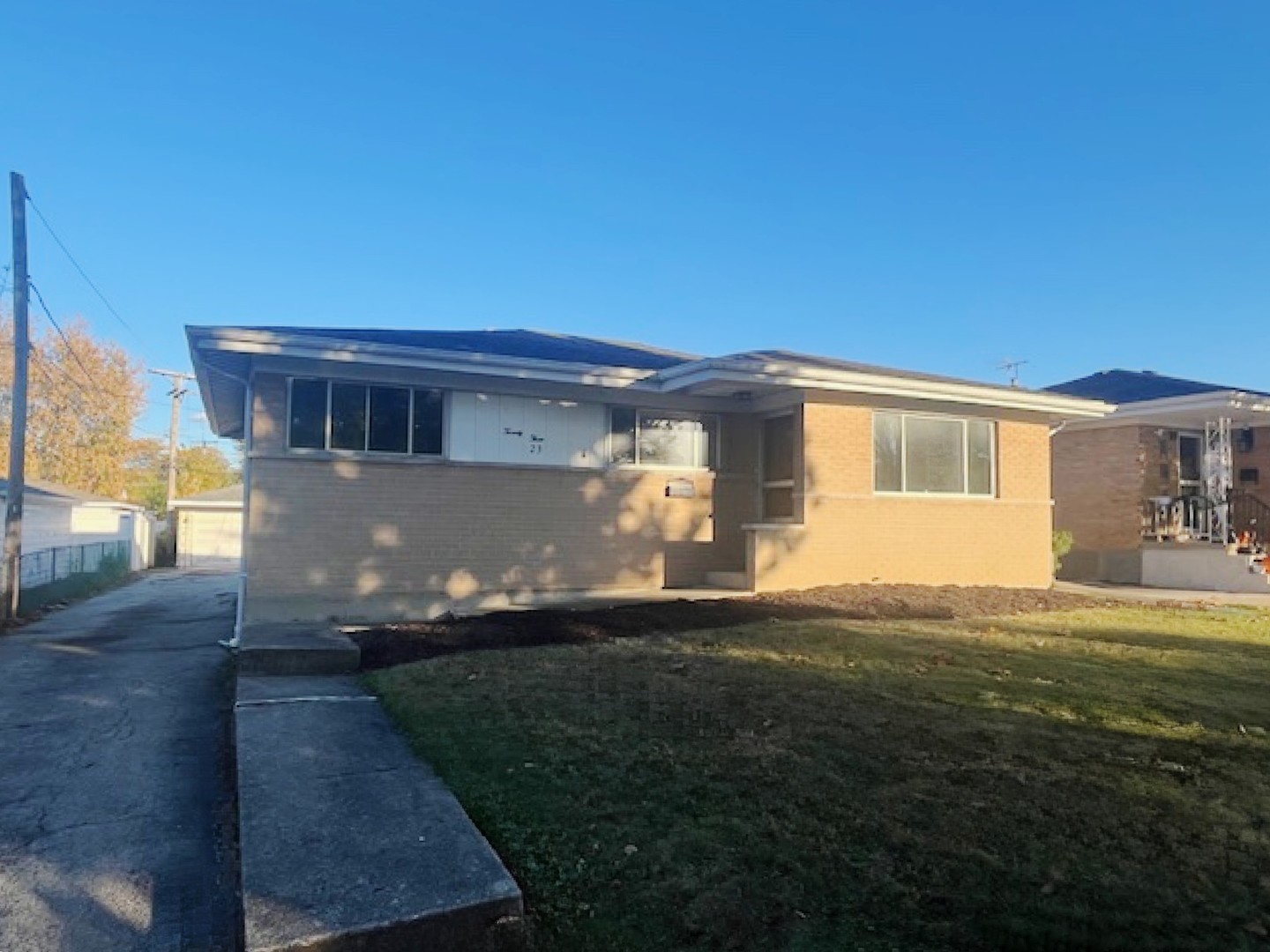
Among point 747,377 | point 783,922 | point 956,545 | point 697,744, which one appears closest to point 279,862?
→ point 783,922

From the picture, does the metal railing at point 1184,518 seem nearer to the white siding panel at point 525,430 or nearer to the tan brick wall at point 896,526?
the tan brick wall at point 896,526

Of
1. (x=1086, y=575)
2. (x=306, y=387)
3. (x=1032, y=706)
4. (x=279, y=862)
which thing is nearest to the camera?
(x=279, y=862)

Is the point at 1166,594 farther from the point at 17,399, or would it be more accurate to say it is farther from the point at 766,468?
the point at 17,399

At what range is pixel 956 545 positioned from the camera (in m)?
14.6

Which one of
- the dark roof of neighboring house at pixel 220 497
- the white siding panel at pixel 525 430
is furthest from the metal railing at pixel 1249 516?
the dark roof of neighboring house at pixel 220 497

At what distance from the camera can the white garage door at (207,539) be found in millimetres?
38281

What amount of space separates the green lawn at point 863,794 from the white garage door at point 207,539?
35899 mm

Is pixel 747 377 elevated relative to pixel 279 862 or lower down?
elevated

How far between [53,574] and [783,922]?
20909 mm

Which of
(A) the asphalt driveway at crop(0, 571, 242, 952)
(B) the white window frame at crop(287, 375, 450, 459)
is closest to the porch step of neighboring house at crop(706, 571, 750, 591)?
(B) the white window frame at crop(287, 375, 450, 459)

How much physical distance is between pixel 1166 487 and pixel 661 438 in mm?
12704

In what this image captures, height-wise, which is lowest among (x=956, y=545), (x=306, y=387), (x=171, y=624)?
(x=171, y=624)

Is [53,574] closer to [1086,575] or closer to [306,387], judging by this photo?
[306,387]

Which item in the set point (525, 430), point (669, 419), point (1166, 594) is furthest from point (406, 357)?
point (1166, 594)
